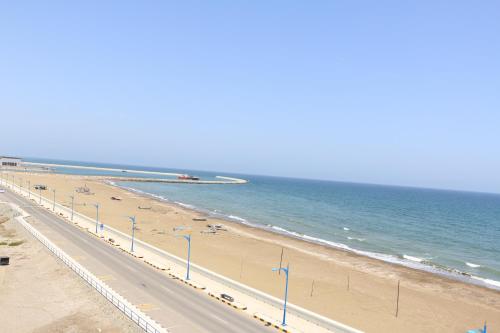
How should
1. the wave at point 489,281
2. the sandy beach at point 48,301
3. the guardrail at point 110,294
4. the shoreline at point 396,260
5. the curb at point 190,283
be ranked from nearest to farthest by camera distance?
the guardrail at point 110,294
the sandy beach at point 48,301
the curb at point 190,283
the wave at point 489,281
the shoreline at point 396,260

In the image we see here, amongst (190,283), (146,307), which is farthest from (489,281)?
(146,307)

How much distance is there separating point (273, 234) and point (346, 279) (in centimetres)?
3492

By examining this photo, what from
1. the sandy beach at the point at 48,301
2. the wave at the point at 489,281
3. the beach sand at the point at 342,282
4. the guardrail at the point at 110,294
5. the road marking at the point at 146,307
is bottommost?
the wave at the point at 489,281

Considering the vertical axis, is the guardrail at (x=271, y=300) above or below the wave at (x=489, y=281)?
above

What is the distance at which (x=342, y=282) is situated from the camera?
52594mm

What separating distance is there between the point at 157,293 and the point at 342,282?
87.8 ft

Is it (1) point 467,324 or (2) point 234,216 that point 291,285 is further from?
(2) point 234,216

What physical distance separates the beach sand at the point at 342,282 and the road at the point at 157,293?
1065cm

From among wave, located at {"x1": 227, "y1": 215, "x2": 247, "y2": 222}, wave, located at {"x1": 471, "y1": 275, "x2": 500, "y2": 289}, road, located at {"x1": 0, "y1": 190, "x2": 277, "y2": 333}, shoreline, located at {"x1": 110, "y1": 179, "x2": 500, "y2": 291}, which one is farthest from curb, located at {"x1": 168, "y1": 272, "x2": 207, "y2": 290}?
wave, located at {"x1": 227, "y1": 215, "x2": 247, "y2": 222}

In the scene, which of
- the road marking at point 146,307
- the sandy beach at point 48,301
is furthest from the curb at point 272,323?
the sandy beach at point 48,301

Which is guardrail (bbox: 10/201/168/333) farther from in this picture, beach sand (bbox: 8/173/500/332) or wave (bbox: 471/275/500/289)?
wave (bbox: 471/275/500/289)

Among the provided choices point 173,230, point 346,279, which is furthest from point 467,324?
point 173,230

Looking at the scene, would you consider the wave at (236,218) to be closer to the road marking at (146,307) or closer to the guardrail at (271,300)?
the guardrail at (271,300)

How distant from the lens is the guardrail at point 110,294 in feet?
95.9
